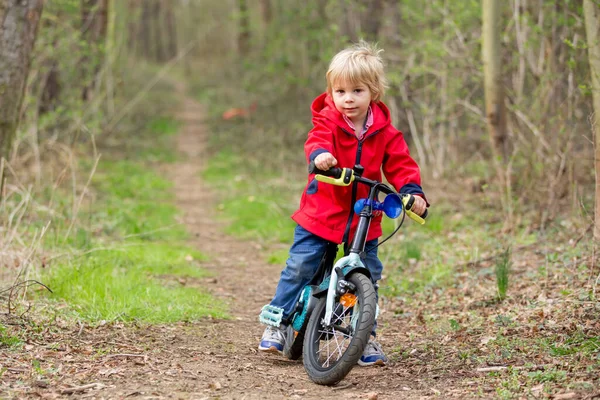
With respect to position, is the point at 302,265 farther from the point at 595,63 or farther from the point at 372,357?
the point at 595,63

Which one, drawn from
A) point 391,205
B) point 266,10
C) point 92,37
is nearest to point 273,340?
point 391,205

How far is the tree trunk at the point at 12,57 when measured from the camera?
6.36 m

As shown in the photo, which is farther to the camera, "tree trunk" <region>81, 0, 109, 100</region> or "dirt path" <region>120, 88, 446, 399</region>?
"tree trunk" <region>81, 0, 109, 100</region>

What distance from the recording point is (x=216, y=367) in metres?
4.08

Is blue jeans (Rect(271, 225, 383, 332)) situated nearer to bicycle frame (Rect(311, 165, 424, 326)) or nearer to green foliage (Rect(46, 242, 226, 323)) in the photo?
bicycle frame (Rect(311, 165, 424, 326))

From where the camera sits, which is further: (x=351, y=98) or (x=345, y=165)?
(x=345, y=165)

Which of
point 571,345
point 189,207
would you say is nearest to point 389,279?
point 571,345

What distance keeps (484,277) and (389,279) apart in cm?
90

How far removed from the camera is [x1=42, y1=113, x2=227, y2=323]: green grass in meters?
5.08

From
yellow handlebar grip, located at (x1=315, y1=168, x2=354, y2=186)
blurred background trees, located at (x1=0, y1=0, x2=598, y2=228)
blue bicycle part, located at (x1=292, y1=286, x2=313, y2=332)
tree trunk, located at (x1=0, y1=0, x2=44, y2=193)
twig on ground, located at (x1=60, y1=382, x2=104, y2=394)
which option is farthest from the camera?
blurred background trees, located at (x1=0, y1=0, x2=598, y2=228)

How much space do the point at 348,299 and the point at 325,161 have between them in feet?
2.58

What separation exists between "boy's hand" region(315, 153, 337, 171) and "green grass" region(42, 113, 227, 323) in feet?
6.26

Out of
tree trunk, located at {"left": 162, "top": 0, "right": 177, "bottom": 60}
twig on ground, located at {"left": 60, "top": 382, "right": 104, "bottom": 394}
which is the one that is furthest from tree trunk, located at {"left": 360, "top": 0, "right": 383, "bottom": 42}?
tree trunk, located at {"left": 162, "top": 0, "right": 177, "bottom": 60}

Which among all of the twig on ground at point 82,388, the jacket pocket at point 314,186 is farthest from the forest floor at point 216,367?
the jacket pocket at point 314,186
